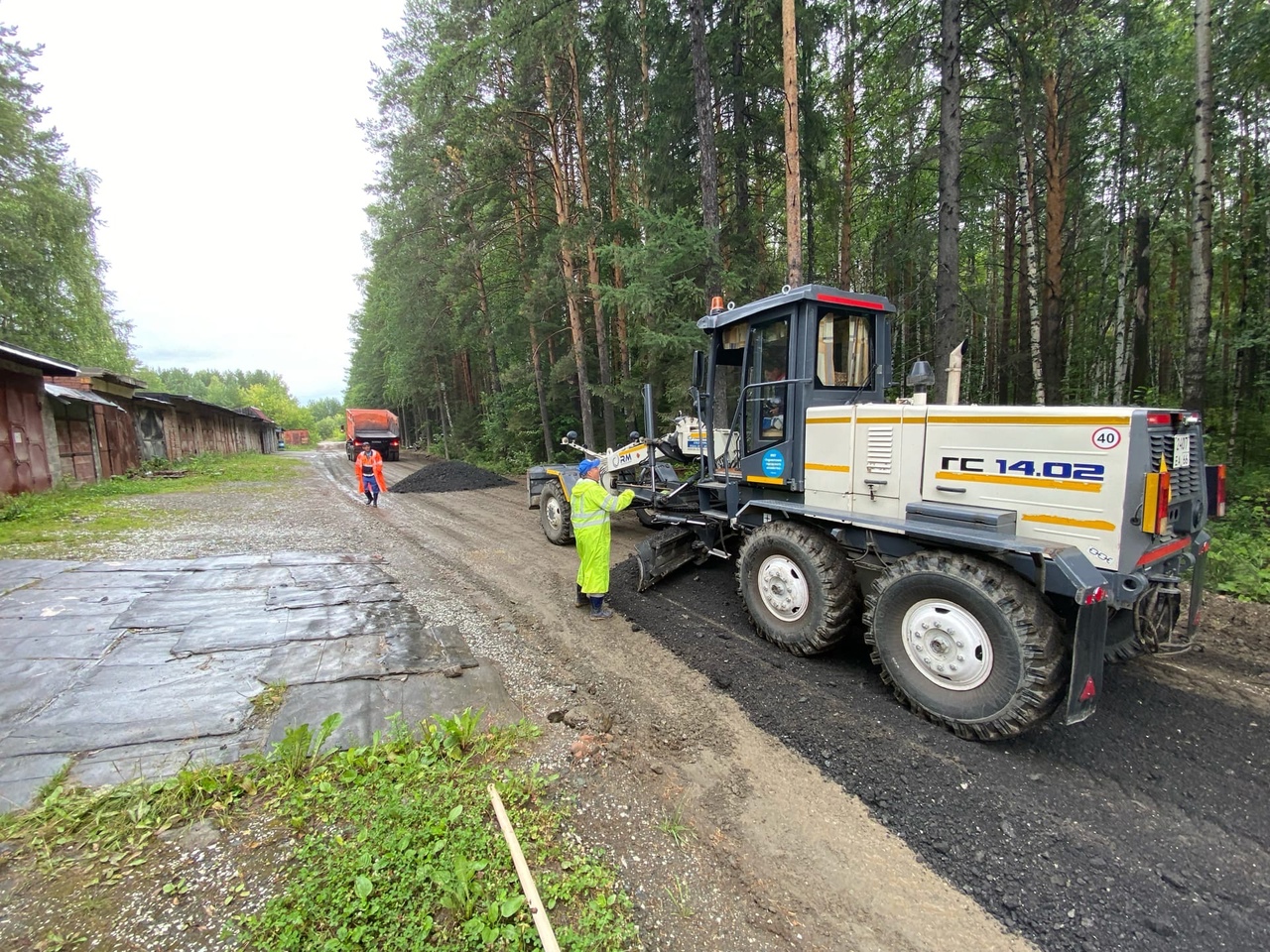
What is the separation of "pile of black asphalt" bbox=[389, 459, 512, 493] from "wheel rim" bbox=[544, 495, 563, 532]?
7.10 meters

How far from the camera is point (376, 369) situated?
37.3 metres

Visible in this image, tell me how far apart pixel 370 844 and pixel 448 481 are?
14.3m

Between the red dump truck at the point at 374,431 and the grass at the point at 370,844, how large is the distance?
91.6 feet

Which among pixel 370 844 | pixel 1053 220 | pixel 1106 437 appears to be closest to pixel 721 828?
pixel 370 844

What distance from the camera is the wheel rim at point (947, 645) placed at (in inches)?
123

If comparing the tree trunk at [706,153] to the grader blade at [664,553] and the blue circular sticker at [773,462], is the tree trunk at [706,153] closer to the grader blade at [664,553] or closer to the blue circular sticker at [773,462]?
Answer: the grader blade at [664,553]

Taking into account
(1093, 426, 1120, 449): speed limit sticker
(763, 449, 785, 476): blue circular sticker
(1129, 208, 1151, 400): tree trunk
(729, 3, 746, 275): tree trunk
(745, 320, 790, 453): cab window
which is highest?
(729, 3, 746, 275): tree trunk

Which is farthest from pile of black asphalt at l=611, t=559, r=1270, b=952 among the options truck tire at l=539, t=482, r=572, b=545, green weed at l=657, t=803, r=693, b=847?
truck tire at l=539, t=482, r=572, b=545

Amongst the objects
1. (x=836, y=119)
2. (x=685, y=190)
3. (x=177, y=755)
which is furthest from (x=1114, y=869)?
(x=836, y=119)

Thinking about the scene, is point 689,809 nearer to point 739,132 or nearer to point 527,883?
point 527,883

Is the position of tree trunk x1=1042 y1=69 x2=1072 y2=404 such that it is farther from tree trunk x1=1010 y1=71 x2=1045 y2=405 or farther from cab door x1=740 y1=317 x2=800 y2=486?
cab door x1=740 y1=317 x2=800 y2=486

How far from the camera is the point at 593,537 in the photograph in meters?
5.22

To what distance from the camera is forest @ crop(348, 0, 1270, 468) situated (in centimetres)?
947

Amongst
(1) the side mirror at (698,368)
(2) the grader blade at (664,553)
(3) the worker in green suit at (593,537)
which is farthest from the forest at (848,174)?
(3) the worker in green suit at (593,537)
